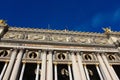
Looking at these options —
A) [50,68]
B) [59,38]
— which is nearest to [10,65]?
[50,68]

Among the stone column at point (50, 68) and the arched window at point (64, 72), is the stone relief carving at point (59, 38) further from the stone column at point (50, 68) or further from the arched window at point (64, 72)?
the arched window at point (64, 72)

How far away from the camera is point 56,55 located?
17.5 metres

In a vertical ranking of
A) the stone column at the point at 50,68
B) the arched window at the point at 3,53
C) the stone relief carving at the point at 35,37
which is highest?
the stone relief carving at the point at 35,37

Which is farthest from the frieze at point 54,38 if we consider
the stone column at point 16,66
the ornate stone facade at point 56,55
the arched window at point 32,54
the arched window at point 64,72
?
the arched window at point 64,72

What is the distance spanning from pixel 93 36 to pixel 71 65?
271 inches

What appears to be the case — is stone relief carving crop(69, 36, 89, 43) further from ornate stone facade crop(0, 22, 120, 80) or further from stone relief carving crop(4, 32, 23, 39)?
stone relief carving crop(4, 32, 23, 39)

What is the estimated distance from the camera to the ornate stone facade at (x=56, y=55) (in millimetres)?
15133

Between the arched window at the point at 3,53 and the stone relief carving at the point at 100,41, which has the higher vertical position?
the stone relief carving at the point at 100,41

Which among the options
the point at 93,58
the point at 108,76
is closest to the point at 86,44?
the point at 93,58

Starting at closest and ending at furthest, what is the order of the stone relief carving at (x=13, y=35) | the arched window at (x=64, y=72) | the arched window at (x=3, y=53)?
the arched window at (x=3, y=53)
the arched window at (x=64, y=72)
the stone relief carving at (x=13, y=35)

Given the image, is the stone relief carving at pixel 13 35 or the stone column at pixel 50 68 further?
the stone relief carving at pixel 13 35

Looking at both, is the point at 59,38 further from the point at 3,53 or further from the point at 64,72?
the point at 3,53

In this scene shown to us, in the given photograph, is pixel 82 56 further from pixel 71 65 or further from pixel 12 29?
pixel 12 29

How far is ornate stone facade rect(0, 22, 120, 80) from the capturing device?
15.1 meters
